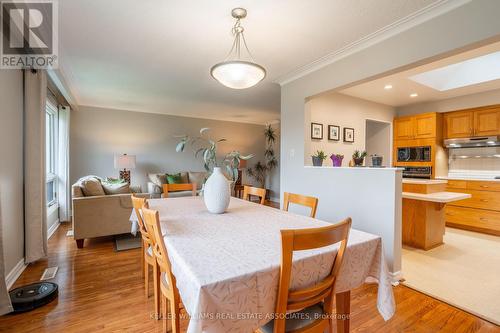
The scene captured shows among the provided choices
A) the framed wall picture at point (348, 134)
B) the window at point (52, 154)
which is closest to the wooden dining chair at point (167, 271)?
the framed wall picture at point (348, 134)

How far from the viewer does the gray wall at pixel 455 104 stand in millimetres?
3990

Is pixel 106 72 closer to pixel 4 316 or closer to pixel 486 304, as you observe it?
pixel 4 316

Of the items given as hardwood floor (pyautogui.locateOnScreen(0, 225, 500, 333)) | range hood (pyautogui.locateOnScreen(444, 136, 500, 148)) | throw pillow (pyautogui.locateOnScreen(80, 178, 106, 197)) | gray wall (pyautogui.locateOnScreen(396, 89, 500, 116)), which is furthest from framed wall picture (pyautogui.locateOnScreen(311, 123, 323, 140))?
throw pillow (pyautogui.locateOnScreen(80, 178, 106, 197))

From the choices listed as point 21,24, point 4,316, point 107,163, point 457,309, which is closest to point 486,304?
point 457,309

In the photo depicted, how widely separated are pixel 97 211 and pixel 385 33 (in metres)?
3.97

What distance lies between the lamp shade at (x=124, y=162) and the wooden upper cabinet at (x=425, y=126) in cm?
596

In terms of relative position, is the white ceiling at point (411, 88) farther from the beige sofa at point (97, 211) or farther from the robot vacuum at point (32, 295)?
the robot vacuum at point (32, 295)

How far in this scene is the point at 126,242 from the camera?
3.40 metres

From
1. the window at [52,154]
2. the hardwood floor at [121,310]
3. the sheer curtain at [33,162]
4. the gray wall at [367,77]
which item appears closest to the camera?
the hardwood floor at [121,310]

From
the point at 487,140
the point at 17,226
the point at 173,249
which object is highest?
the point at 487,140

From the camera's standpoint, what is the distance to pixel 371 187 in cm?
251

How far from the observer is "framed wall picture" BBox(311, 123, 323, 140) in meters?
3.74

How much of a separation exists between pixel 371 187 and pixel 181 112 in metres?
5.01

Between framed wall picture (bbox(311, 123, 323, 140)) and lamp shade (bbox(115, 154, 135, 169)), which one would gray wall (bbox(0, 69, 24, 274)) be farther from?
framed wall picture (bbox(311, 123, 323, 140))
